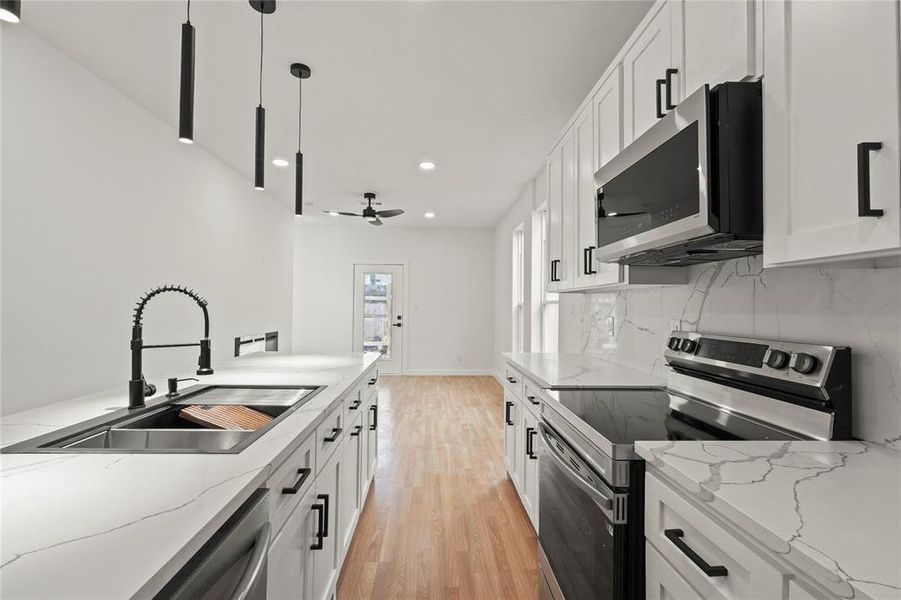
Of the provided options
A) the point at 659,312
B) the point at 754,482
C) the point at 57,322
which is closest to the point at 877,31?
the point at 754,482

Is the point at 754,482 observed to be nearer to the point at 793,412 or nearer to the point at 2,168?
the point at 793,412

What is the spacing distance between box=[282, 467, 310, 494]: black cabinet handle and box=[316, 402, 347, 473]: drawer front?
17cm

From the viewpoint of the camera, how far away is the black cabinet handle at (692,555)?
784mm

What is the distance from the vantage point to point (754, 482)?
834 millimetres

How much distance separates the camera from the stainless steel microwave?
111 centimetres

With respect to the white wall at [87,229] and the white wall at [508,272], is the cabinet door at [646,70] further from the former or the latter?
the white wall at [508,272]

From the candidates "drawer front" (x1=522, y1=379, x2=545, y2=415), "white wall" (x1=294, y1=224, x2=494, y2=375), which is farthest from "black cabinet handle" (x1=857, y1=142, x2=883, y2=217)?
"white wall" (x1=294, y1=224, x2=494, y2=375)

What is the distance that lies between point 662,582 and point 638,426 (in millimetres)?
407

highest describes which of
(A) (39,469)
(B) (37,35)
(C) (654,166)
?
(B) (37,35)

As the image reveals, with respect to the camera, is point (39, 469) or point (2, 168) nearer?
point (39, 469)

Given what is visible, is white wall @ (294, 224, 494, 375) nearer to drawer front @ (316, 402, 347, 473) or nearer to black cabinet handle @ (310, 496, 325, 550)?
drawer front @ (316, 402, 347, 473)

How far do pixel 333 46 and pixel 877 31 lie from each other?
2123 millimetres

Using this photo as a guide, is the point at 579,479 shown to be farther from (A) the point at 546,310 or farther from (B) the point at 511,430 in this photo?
(A) the point at 546,310

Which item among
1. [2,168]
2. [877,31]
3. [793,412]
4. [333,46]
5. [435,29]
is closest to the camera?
[877,31]
